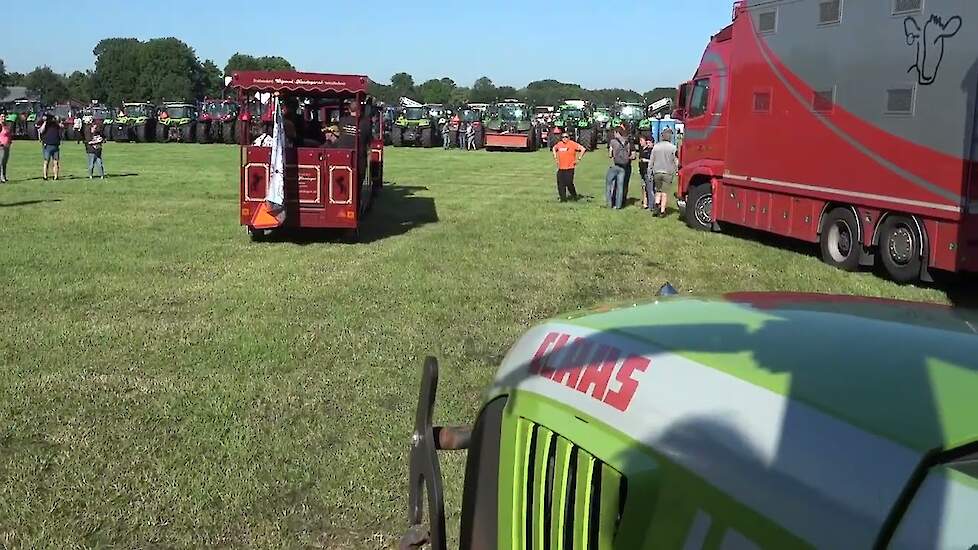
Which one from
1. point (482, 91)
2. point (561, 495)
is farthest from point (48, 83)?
point (561, 495)

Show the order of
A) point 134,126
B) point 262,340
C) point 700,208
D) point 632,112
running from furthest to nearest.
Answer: point 632,112, point 134,126, point 700,208, point 262,340

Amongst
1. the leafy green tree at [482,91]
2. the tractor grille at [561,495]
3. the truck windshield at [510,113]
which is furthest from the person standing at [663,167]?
the leafy green tree at [482,91]

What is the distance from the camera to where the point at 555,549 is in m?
1.87

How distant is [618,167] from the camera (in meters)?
18.1

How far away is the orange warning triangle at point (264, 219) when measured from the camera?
41.5ft

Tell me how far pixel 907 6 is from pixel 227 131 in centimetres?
3461

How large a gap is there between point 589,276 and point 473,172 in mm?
16722

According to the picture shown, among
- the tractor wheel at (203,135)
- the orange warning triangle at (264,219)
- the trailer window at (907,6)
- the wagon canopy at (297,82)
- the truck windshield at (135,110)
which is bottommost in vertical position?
the orange warning triangle at (264,219)

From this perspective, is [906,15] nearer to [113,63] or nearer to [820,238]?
[820,238]

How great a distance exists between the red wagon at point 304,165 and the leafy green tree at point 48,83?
4577 inches

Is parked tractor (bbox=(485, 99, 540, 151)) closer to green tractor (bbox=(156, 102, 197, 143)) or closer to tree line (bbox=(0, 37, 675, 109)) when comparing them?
green tractor (bbox=(156, 102, 197, 143))

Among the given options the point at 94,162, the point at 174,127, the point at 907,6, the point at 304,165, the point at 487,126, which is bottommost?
the point at 94,162

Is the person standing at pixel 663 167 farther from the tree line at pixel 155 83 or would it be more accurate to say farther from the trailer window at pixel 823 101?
the tree line at pixel 155 83

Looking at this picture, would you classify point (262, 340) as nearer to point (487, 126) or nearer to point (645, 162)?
point (645, 162)
